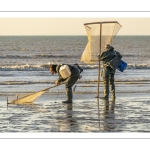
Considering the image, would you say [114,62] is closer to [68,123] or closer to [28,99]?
[28,99]

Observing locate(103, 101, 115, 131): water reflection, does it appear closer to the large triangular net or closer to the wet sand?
the wet sand

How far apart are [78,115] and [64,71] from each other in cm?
157

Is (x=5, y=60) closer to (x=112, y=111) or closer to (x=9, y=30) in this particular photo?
(x=9, y=30)

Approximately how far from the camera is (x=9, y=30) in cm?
1528

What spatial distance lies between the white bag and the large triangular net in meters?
1.39

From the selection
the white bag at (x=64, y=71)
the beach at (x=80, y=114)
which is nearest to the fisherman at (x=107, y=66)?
the beach at (x=80, y=114)

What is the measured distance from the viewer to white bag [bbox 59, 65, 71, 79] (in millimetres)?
13453

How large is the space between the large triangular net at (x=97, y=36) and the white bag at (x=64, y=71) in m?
1.39

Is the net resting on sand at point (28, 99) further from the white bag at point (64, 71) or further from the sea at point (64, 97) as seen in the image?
the white bag at point (64, 71)

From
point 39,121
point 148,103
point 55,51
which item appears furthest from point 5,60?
point 39,121

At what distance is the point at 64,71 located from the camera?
44.3ft

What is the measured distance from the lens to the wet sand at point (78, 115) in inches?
429

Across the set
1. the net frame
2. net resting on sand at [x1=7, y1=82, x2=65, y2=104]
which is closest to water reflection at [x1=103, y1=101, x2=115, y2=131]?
the net frame
